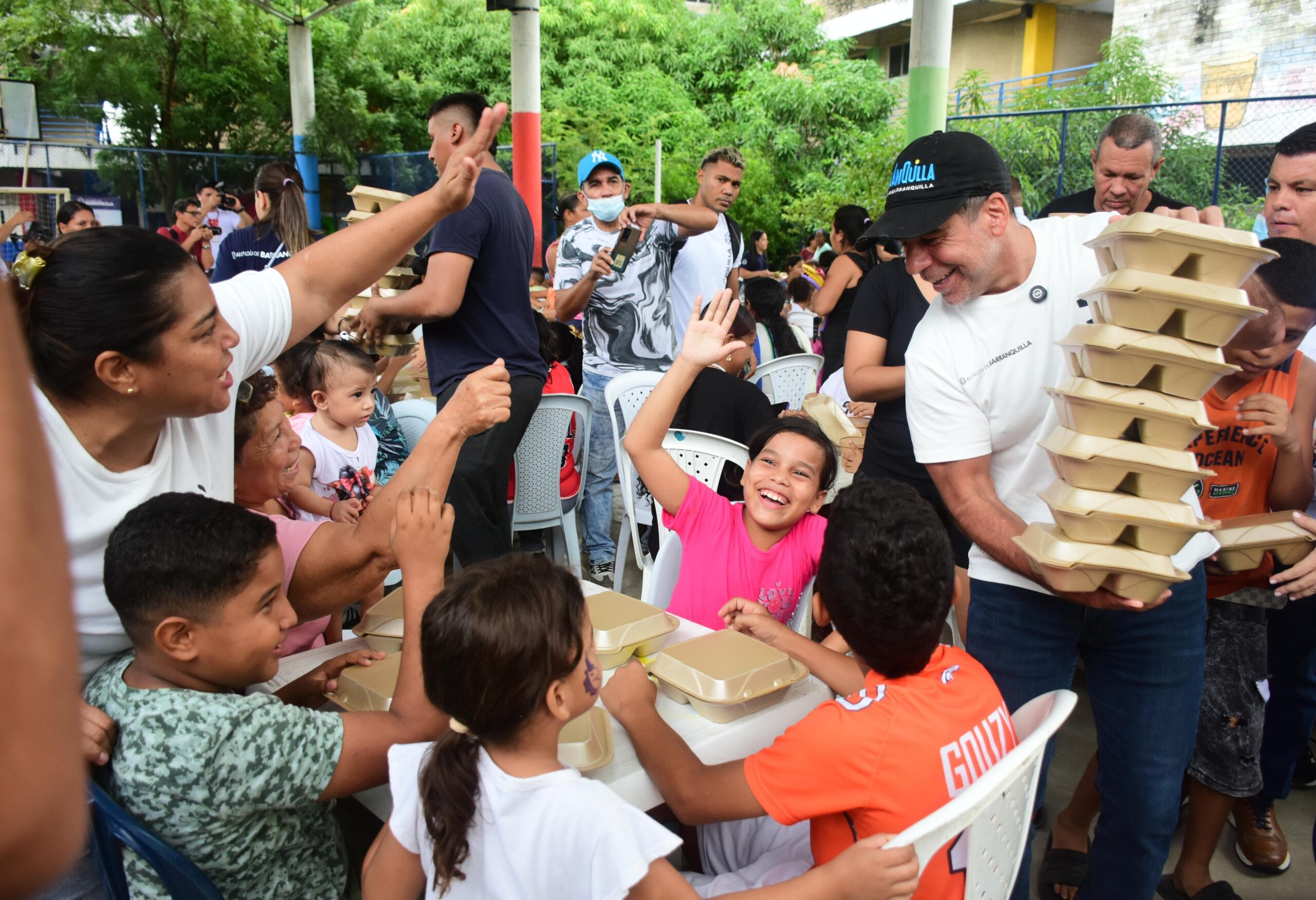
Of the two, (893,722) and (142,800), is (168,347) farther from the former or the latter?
(893,722)

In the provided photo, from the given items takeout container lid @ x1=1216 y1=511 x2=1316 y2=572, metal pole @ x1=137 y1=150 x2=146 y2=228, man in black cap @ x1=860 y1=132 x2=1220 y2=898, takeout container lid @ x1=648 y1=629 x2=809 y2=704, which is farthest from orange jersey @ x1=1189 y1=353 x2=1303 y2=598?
metal pole @ x1=137 y1=150 x2=146 y2=228

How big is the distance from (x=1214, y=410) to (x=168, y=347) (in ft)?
7.74

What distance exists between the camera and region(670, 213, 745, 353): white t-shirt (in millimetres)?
4594

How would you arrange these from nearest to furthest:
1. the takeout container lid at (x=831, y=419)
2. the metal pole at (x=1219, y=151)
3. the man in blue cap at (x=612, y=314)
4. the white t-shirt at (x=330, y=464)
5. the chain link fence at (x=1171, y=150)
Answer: the white t-shirt at (x=330, y=464), the takeout container lid at (x=831, y=419), the man in blue cap at (x=612, y=314), the metal pole at (x=1219, y=151), the chain link fence at (x=1171, y=150)

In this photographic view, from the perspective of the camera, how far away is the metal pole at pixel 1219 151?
8312mm

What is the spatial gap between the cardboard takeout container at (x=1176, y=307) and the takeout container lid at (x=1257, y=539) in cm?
82

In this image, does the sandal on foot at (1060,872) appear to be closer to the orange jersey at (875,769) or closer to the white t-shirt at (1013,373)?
the white t-shirt at (1013,373)

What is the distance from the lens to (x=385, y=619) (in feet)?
6.26

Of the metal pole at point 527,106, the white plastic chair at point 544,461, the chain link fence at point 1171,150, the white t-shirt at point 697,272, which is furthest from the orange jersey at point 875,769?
the metal pole at point 527,106

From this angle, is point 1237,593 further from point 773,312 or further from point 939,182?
point 773,312

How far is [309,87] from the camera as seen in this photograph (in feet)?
57.5

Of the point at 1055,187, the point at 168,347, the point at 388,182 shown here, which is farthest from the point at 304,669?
the point at 388,182

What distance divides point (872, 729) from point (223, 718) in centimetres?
100

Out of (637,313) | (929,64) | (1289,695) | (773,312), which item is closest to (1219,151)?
(929,64)
